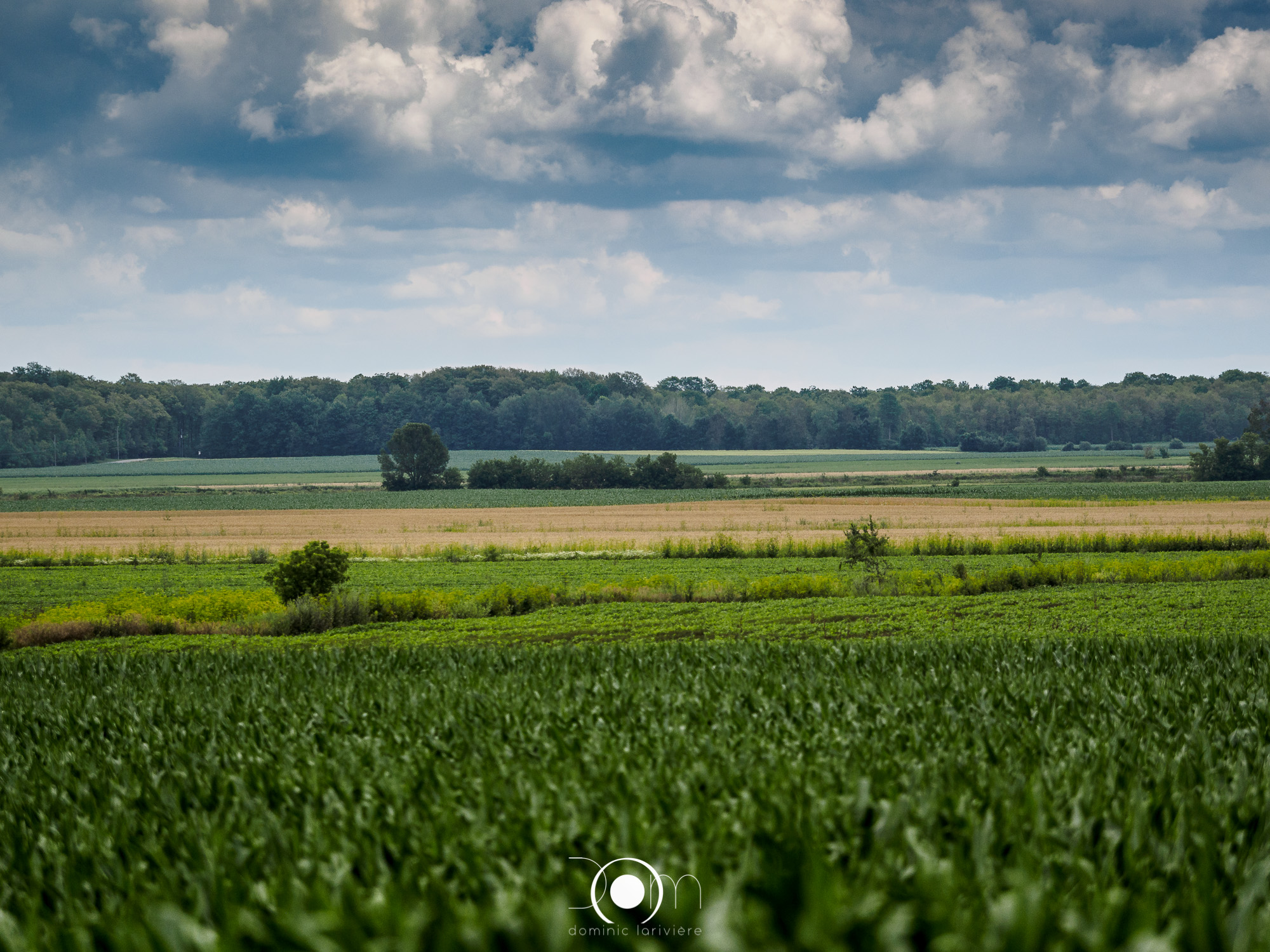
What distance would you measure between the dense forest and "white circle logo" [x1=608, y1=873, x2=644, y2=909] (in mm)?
99327

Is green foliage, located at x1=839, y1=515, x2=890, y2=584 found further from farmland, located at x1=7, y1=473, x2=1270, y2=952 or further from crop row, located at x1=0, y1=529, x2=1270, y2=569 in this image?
farmland, located at x1=7, y1=473, x2=1270, y2=952

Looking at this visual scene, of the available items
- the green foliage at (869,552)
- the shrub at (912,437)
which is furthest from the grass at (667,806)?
the shrub at (912,437)

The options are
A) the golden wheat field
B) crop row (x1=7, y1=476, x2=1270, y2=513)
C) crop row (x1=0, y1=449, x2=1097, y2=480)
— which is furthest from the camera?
crop row (x1=0, y1=449, x2=1097, y2=480)

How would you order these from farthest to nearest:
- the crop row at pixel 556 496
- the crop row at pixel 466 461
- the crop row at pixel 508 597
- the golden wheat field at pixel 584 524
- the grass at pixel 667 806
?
the crop row at pixel 466 461, the crop row at pixel 556 496, the golden wheat field at pixel 584 524, the crop row at pixel 508 597, the grass at pixel 667 806

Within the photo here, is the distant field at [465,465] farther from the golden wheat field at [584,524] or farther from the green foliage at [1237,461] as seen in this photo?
the golden wheat field at [584,524]

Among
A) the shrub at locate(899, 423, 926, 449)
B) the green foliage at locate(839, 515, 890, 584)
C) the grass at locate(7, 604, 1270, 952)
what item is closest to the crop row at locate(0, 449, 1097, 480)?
the shrub at locate(899, 423, 926, 449)

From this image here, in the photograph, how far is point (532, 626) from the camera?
74.3 feet

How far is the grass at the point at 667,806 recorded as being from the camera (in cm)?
254

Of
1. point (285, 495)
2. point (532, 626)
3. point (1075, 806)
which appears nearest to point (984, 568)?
point (532, 626)

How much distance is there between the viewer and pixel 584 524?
199 feet

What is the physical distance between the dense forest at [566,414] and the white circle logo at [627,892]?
99327 millimetres

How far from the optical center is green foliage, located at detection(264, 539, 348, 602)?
26734 millimetres

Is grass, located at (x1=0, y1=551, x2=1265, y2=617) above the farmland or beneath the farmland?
beneath

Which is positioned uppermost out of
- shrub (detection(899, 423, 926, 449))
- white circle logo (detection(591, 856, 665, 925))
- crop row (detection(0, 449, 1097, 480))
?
shrub (detection(899, 423, 926, 449))
